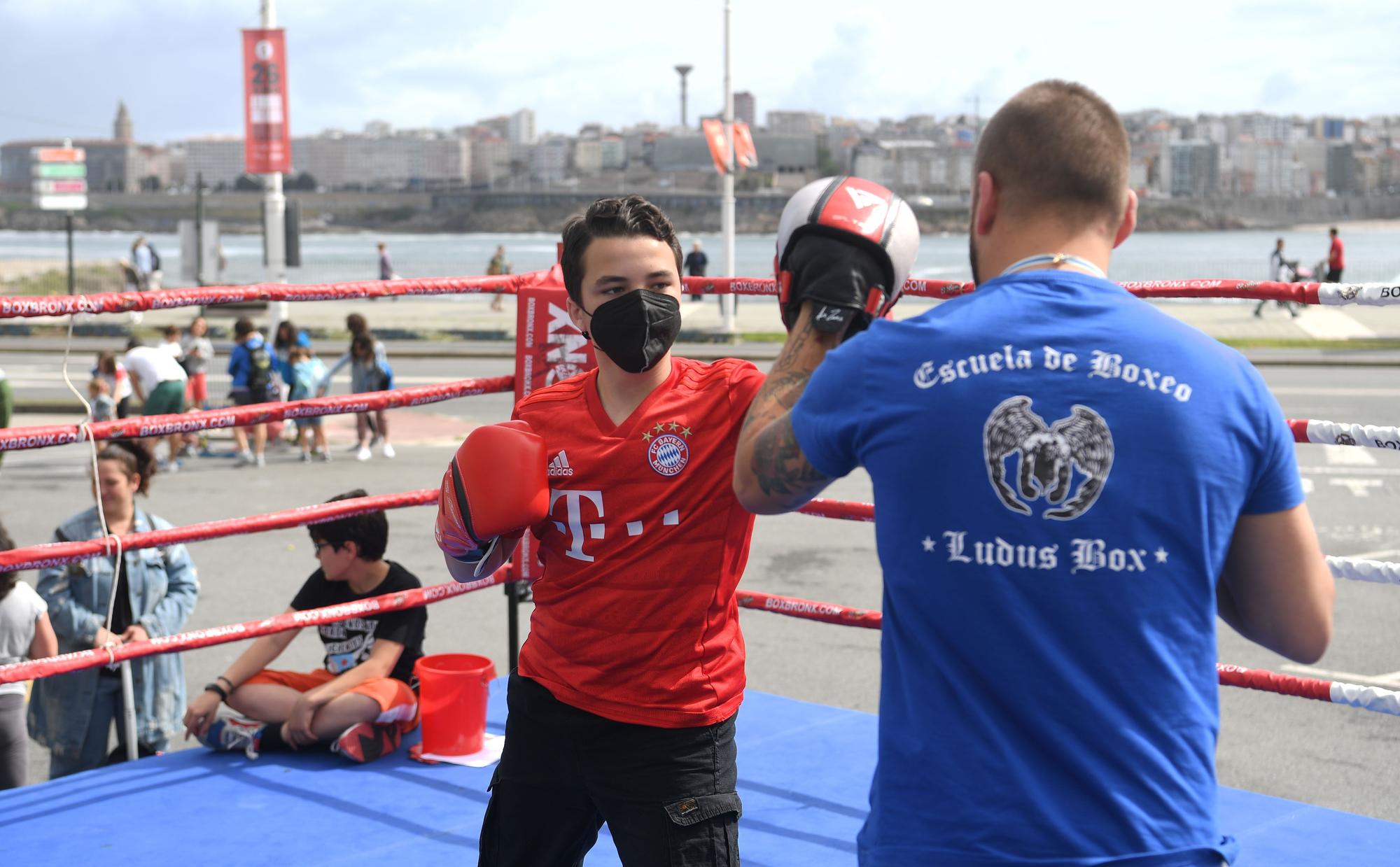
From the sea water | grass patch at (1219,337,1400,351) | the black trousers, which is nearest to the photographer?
the black trousers

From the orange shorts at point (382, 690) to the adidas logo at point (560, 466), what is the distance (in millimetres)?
1973

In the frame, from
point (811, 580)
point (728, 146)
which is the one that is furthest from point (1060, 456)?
point (728, 146)

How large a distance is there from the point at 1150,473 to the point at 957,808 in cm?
46

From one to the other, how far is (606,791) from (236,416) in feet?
6.87

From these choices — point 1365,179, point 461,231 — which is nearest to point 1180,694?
point 461,231

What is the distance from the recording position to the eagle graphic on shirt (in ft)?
5.12

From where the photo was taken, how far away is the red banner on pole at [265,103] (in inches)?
624

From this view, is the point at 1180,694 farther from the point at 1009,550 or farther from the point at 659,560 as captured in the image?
the point at 659,560

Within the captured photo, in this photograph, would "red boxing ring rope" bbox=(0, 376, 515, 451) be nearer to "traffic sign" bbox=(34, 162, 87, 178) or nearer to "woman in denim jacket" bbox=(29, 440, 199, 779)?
"woman in denim jacket" bbox=(29, 440, 199, 779)

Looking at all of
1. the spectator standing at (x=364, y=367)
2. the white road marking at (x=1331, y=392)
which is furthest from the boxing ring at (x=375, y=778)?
the white road marking at (x=1331, y=392)

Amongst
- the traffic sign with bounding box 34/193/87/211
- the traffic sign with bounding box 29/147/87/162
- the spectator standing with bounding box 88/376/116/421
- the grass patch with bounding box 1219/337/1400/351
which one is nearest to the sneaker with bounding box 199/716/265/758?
the spectator standing with bounding box 88/376/116/421

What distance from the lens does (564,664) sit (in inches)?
105

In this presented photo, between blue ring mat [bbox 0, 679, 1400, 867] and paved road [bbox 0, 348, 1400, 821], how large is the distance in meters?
1.59

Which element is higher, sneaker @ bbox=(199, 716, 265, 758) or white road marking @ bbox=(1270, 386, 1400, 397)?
white road marking @ bbox=(1270, 386, 1400, 397)
